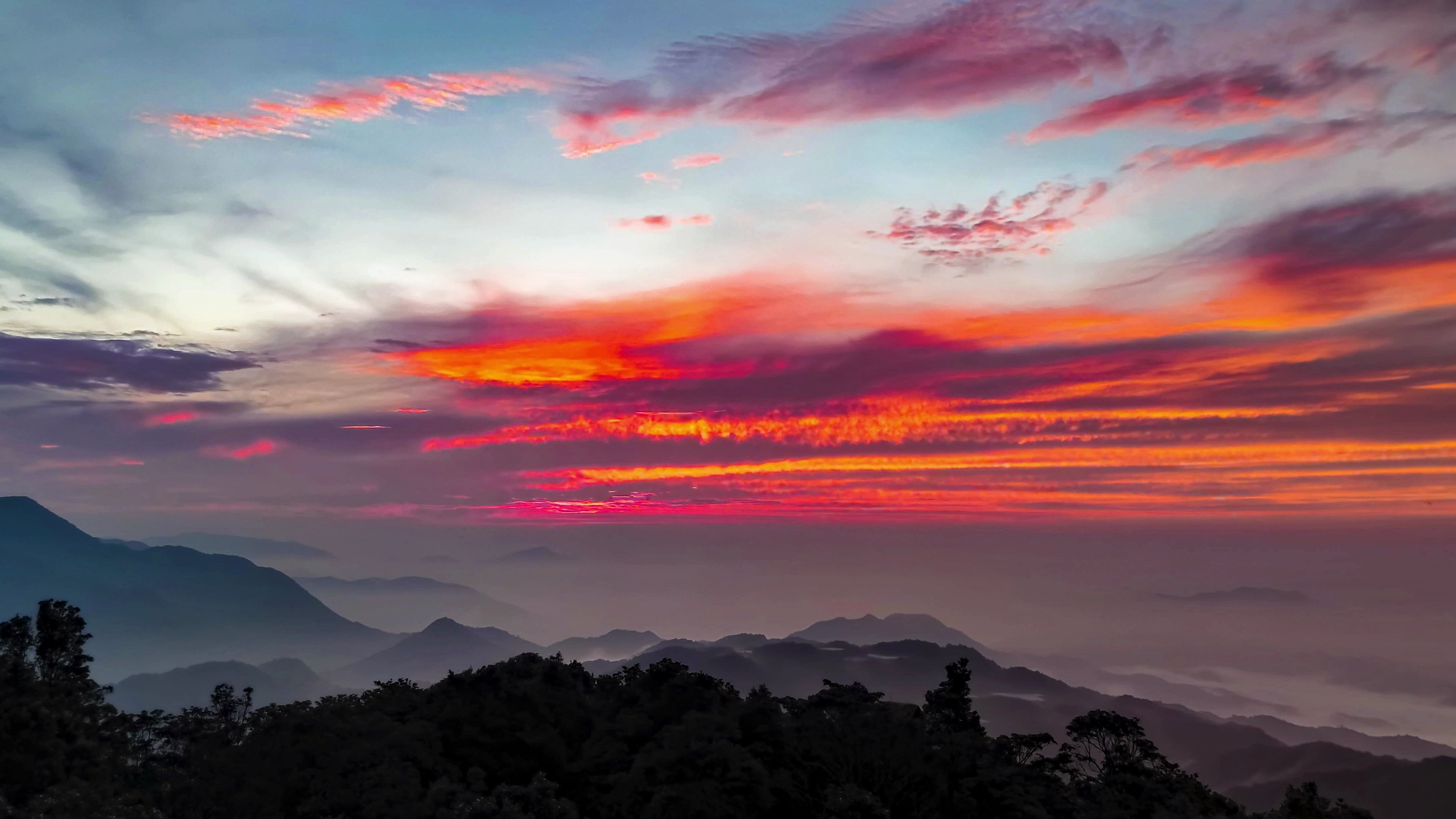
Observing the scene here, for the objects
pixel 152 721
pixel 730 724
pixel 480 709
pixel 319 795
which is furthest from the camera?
pixel 152 721

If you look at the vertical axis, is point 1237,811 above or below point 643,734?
below

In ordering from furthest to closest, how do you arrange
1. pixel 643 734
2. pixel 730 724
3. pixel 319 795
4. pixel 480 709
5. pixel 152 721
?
pixel 152 721 → pixel 480 709 → pixel 643 734 → pixel 730 724 → pixel 319 795

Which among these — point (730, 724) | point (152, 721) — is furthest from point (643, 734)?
point (152, 721)

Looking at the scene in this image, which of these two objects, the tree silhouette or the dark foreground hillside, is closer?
the dark foreground hillside

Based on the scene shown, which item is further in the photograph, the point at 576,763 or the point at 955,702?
the point at 955,702

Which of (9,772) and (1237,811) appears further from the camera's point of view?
(1237,811)

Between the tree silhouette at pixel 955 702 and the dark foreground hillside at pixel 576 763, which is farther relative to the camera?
the tree silhouette at pixel 955 702

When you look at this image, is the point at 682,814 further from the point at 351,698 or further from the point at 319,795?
the point at 351,698

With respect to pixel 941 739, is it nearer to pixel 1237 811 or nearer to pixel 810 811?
pixel 810 811
